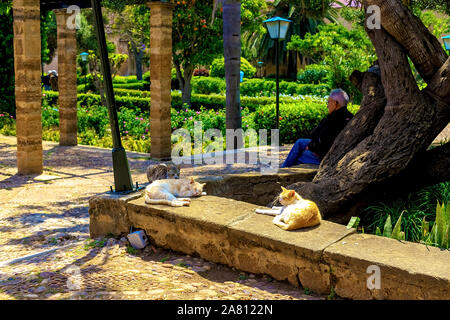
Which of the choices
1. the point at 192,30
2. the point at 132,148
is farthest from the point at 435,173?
the point at 192,30

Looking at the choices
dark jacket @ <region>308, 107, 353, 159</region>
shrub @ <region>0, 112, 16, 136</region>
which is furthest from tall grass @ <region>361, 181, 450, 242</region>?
shrub @ <region>0, 112, 16, 136</region>

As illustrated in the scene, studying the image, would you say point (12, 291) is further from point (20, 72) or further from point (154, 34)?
point (154, 34)

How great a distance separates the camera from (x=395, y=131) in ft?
14.4

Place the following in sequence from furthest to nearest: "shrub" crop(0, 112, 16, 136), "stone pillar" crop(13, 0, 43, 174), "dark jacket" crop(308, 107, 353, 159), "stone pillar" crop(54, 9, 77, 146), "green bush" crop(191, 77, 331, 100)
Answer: "green bush" crop(191, 77, 331, 100)
"shrub" crop(0, 112, 16, 136)
"stone pillar" crop(54, 9, 77, 146)
"stone pillar" crop(13, 0, 43, 174)
"dark jacket" crop(308, 107, 353, 159)

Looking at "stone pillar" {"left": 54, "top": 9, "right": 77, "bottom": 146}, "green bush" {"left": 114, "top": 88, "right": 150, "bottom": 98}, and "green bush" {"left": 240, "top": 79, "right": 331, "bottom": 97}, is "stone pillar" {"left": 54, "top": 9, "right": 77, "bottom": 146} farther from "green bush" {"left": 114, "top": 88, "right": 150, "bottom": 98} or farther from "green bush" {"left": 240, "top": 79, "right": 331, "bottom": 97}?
"green bush" {"left": 240, "top": 79, "right": 331, "bottom": 97}

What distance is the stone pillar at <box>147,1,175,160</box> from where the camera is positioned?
885 centimetres

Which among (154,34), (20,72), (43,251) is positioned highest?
(154,34)

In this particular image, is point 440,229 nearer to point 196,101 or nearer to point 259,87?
point 196,101

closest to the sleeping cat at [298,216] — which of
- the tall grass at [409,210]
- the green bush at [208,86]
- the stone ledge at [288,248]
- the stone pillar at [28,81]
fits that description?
the stone ledge at [288,248]

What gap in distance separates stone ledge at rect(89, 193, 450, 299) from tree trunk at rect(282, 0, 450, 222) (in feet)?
2.83

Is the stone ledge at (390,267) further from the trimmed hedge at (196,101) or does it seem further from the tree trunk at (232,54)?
the trimmed hedge at (196,101)

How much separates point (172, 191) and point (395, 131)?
1.97 m

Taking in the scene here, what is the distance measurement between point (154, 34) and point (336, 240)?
6576 mm

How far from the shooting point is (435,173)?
14.8 feet
